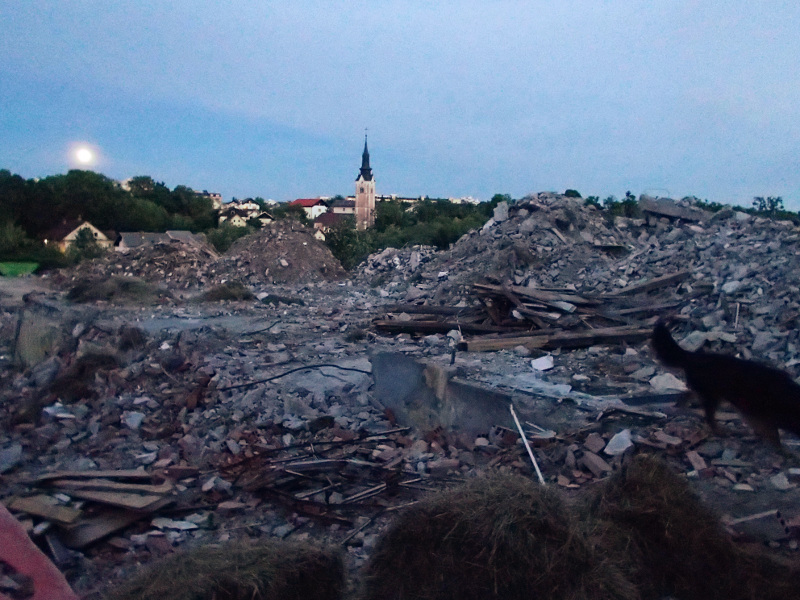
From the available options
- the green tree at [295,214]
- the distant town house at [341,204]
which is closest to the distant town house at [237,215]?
the green tree at [295,214]

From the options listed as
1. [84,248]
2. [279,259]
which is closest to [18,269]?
[84,248]

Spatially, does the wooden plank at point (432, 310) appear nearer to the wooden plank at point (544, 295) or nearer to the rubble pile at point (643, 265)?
the rubble pile at point (643, 265)

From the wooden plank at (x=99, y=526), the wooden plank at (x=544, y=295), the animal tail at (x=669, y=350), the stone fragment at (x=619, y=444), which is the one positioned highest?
the wooden plank at (x=544, y=295)

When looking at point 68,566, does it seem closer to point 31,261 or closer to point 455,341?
point 455,341

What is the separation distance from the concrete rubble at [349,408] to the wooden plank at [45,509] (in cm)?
1

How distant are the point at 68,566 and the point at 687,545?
12.9ft

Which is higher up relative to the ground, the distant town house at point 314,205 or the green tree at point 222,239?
the distant town house at point 314,205

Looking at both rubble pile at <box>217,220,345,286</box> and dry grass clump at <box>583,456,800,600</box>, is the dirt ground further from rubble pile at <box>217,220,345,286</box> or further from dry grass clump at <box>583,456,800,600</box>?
rubble pile at <box>217,220,345,286</box>

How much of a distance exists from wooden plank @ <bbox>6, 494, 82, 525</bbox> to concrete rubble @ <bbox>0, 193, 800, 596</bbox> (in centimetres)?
1

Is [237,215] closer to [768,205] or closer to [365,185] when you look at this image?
[365,185]

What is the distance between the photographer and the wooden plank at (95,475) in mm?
5203

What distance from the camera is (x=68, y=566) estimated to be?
169 inches

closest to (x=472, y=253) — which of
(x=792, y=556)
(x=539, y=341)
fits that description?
(x=539, y=341)

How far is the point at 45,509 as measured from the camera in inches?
184
